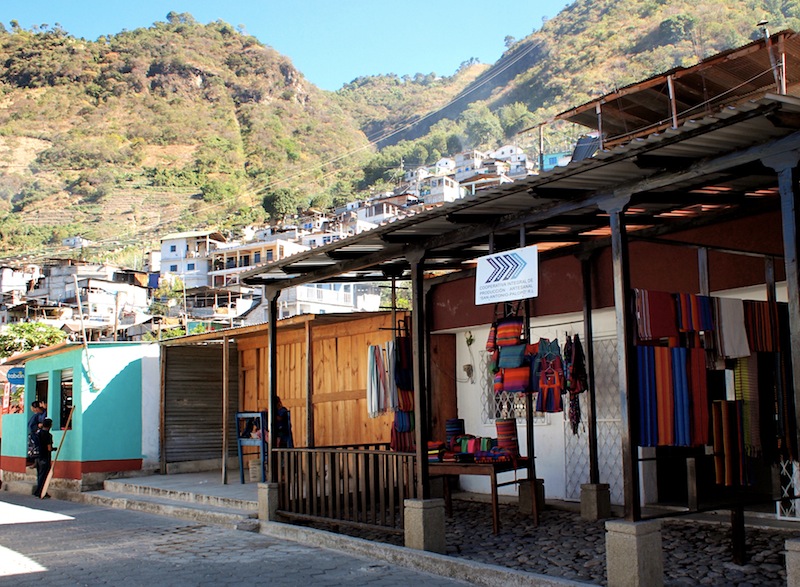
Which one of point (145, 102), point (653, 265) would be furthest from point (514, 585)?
point (145, 102)

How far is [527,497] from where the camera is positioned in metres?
9.74

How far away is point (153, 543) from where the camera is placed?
9695mm

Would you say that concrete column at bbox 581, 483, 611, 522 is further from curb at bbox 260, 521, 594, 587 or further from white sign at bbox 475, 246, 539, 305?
white sign at bbox 475, 246, 539, 305

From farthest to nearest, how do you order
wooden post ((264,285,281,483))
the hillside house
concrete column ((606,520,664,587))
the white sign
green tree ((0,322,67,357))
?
the hillside house → green tree ((0,322,67,357)) → wooden post ((264,285,281,483)) → the white sign → concrete column ((606,520,664,587))

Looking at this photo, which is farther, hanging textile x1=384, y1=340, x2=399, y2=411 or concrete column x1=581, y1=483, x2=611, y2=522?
hanging textile x1=384, y1=340, x2=399, y2=411

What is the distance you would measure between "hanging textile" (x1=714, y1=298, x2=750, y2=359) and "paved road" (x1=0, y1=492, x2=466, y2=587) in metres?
3.08

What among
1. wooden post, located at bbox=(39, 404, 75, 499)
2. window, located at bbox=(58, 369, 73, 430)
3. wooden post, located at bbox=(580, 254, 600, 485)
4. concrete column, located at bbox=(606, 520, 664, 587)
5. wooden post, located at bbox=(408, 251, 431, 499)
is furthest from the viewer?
window, located at bbox=(58, 369, 73, 430)

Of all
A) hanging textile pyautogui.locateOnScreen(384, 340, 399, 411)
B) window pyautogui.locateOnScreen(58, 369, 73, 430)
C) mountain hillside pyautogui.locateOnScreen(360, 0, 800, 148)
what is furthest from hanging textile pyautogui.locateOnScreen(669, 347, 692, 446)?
mountain hillside pyautogui.locateOnScreen(360, 0, 800, 148)

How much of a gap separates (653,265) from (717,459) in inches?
112

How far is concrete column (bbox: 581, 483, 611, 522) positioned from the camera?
901cm

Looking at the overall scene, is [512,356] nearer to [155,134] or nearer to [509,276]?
[509,276]

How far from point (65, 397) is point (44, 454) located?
3151 millimetres

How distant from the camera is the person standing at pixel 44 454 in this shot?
15938 mm

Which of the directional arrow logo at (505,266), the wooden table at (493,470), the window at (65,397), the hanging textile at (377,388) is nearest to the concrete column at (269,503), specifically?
the hanging textile at (377,388)
